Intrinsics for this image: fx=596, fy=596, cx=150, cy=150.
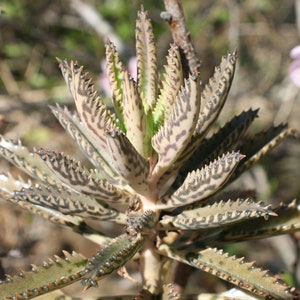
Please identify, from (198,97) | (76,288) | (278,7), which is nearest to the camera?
(198,97)

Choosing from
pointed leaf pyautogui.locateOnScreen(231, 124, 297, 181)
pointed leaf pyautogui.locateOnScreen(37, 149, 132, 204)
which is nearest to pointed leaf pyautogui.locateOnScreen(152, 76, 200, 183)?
pointed leaf pyautogui.locateOnScreen(37, 149, 132, 204)

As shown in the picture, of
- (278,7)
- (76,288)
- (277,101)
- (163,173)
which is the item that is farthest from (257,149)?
(278,7)

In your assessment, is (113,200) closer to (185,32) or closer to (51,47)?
(185,32)

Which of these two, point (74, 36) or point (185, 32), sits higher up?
point (74, 36)

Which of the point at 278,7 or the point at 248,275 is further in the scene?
the point at 278,7

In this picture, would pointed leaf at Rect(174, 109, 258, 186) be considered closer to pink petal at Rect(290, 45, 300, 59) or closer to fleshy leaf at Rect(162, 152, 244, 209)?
fleshy leaf at Rect(162, 152, 244, 209)

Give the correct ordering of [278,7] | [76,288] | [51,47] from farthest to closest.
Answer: [278,7]
[76,288]
[51,47]
